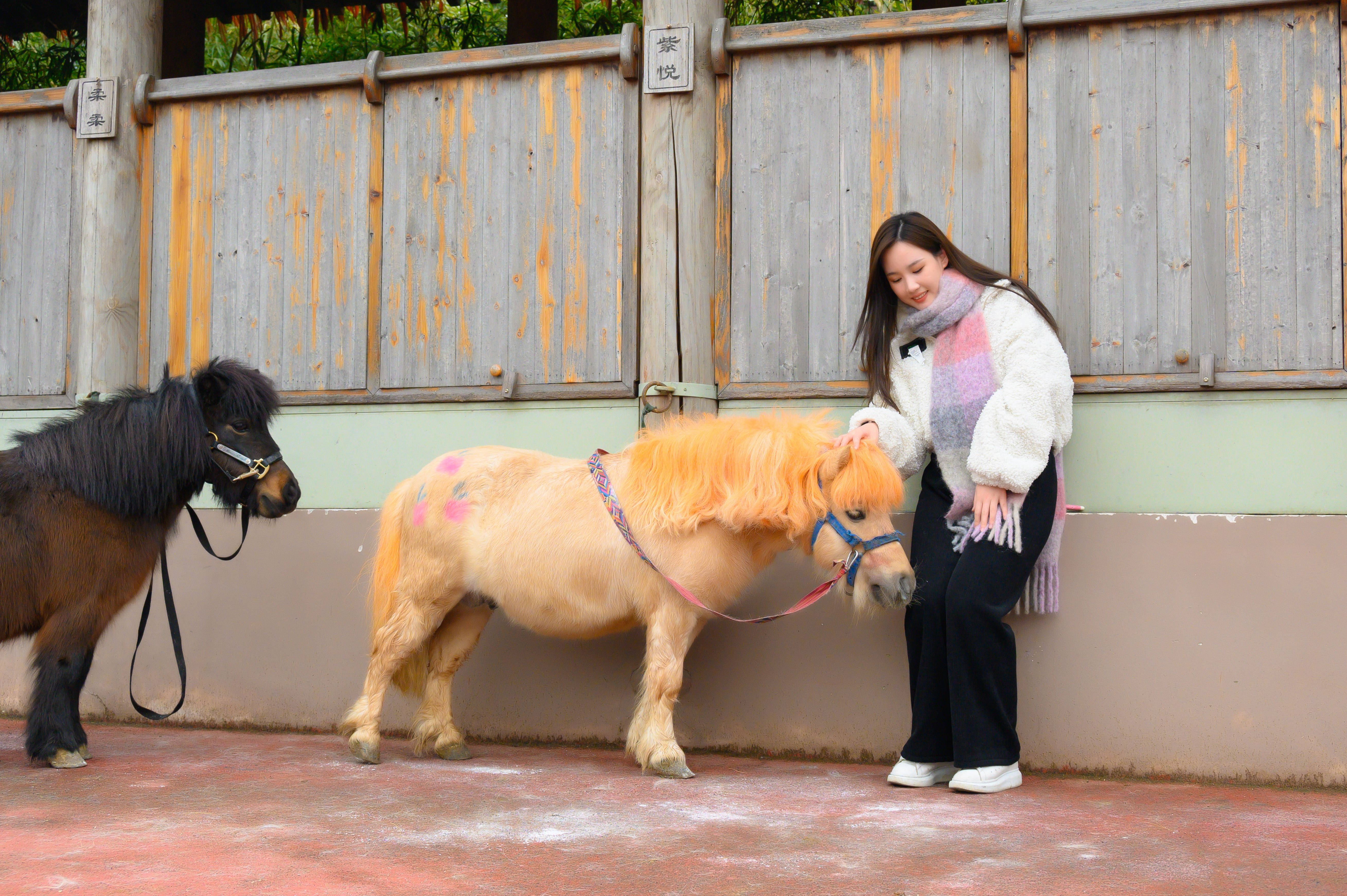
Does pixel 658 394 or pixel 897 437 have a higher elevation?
pixel 658 394

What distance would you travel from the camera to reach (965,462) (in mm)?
3869

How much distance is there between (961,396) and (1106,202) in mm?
1126

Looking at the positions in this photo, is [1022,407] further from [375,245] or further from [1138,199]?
[375,245]

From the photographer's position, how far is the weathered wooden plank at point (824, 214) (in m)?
4.58

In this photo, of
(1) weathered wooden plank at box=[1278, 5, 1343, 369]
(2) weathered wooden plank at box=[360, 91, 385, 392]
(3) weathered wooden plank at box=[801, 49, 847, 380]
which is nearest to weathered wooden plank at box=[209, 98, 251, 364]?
(2) weathered wooden plank at box=[360, 91, 385, 392]

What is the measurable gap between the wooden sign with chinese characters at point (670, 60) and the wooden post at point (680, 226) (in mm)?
26

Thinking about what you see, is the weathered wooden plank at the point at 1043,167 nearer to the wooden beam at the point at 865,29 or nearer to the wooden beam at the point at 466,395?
the wooden beam at the point at 865,29

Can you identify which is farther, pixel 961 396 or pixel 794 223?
pixel 794 223

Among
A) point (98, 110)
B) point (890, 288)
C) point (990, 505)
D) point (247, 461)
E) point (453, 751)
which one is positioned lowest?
point (453, 751)

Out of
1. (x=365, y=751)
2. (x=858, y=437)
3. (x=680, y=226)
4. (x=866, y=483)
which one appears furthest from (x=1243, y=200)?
(x=365, y=751)

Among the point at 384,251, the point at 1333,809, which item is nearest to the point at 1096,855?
the point at 1333,809

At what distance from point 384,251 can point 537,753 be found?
237 cm

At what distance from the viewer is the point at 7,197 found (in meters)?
5.55

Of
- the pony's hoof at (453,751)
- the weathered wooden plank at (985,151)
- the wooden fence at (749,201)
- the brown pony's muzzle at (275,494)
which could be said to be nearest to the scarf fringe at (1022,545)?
the wooden fence at (749,201)
